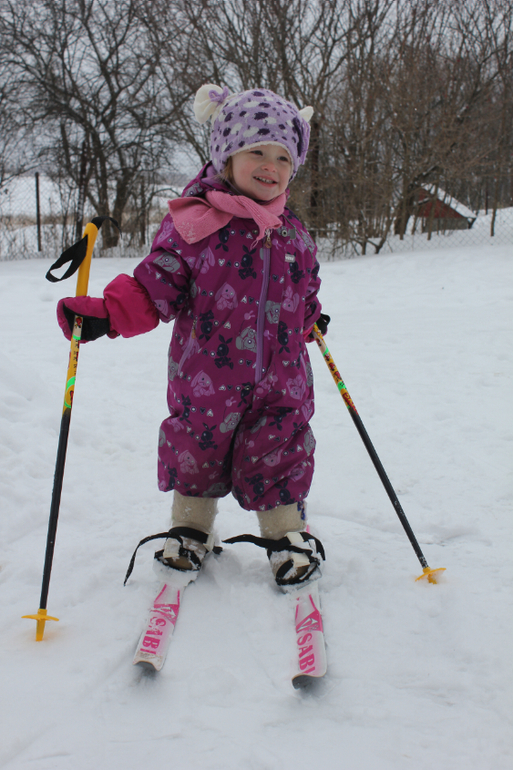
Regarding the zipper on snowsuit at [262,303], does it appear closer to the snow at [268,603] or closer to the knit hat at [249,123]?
the knit hat at [249,123]

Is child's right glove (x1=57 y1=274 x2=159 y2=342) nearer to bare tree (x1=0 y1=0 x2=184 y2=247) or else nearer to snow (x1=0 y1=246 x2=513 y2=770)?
snow (x1=0 y1=246 x2=513 y2=770)

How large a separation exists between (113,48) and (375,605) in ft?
42.3

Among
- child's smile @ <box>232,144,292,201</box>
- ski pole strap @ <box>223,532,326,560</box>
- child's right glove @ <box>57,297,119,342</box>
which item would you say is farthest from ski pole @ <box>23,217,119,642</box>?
ski pole strap @ <box>223,532,326,560</box>

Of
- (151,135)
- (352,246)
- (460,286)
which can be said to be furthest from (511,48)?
(151,135)

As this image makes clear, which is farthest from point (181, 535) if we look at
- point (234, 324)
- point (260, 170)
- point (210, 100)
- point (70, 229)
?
point (70, 229)

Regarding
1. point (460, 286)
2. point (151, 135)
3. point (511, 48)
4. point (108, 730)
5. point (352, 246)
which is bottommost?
point (108, 730)

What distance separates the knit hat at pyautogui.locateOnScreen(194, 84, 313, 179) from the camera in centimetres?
168

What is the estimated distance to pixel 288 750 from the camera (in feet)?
4.11

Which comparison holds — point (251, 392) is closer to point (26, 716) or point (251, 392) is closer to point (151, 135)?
point (26, 716)

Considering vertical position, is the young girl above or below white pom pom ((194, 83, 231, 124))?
below

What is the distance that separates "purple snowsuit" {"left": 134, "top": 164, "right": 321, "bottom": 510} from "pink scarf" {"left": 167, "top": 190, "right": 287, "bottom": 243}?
31mm

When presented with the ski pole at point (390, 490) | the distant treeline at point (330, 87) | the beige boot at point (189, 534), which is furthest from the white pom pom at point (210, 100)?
the distant treeline at point (330, 87)

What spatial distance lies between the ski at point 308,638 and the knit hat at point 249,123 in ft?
4.71

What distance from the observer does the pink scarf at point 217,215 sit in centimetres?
165
